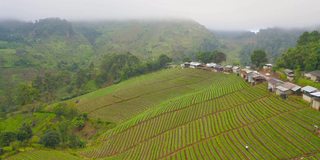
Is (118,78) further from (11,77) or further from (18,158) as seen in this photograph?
(18,158)

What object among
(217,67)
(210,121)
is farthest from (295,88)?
(217,67)

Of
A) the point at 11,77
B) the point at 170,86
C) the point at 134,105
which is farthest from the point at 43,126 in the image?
the point at 11,77

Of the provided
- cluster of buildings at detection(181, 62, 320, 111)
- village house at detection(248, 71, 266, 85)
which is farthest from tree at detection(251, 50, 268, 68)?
village house at detection(248, 71, 266, 85)

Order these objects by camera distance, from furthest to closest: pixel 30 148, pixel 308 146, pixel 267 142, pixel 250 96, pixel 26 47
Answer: pixel 26 47, pixel 250 96, pixel 30 148, pixel 267 142, pixel 308 146

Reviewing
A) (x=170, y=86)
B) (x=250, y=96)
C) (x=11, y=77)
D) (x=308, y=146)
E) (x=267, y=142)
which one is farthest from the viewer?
(x=11, y=77)

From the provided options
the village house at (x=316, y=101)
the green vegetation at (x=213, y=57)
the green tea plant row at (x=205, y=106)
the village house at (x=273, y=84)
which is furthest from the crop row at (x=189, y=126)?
the green vegetation at (x=213, y=57)

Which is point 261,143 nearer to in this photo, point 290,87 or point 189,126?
point 189,126

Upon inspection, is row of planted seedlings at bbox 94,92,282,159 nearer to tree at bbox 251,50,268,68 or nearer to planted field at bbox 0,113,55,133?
planted field at bbox 0,113,55,133
